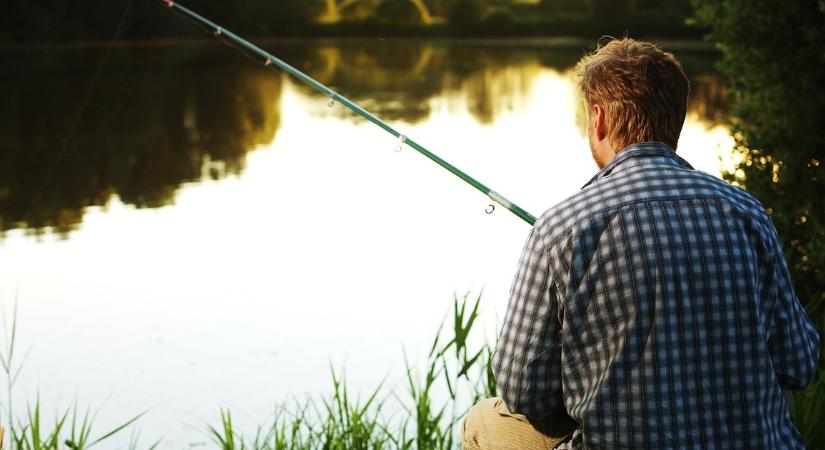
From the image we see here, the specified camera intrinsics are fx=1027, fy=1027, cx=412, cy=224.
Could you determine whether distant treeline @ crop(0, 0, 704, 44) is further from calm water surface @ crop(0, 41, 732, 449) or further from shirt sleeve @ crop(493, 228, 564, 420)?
shirt sleeve @ crop(493, 228, 564, 420)

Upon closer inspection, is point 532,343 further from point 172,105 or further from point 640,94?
point 172,105

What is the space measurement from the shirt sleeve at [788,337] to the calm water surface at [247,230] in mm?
2784

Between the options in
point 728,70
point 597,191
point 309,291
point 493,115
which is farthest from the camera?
point 493,115

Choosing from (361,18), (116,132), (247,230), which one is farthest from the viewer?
(361,18)

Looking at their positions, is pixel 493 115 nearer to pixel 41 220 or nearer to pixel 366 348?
pixel 41 220

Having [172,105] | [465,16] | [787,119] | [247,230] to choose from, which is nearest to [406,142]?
[787,119]

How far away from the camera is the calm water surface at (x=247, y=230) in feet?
15.6

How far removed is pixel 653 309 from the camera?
60.2 inches

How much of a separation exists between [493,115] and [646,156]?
38.4ft

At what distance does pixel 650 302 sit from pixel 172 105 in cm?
1292

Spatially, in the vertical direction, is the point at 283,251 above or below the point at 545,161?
below

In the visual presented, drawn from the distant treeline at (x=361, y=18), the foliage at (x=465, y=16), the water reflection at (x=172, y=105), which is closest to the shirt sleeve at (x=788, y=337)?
the water reflection at (x=172, y=105)

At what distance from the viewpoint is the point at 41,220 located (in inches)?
301

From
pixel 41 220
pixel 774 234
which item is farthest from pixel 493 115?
pixel 774 234
